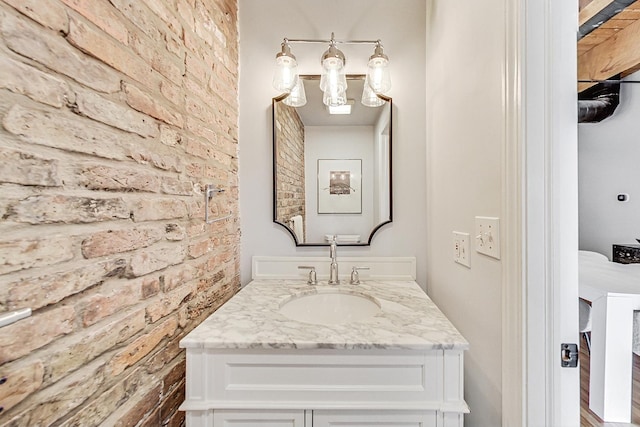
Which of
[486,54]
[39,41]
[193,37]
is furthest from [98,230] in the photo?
[486,54]

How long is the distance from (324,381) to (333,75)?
4.29ft

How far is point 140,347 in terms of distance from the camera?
763 mm

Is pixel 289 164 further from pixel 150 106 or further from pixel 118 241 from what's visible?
pixel 118 241

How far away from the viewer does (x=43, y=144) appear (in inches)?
20.6

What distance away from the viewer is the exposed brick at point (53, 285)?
1.54ft

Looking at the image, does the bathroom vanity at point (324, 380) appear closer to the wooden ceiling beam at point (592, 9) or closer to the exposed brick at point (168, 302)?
the exposed brick at point (168, 302)

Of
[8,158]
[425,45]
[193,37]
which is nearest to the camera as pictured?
[8,158]

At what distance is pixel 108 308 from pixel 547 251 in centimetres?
107

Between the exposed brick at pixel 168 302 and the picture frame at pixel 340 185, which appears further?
the picture frame at pixel 340 185

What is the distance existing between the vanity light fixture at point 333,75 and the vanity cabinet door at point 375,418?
1.29m

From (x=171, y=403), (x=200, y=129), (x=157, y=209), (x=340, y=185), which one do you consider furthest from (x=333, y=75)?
(x=171, y=403)

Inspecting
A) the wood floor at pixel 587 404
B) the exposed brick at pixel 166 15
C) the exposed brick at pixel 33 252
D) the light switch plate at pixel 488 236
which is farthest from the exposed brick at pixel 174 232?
the wood floor at pixel 587 404

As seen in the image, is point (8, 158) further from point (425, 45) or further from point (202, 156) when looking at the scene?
point (425, 45)

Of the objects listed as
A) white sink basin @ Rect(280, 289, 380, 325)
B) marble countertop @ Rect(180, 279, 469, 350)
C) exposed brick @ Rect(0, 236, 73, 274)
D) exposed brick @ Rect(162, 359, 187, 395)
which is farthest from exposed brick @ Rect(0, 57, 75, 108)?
white sink basin @ Rect(280, 289, 380, 325)
